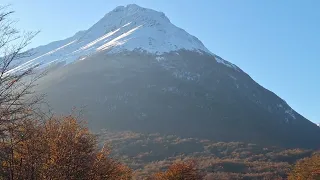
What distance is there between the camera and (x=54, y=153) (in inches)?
488

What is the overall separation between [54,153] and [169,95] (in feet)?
434

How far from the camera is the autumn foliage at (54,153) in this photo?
11.9 m

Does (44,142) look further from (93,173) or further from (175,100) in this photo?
(175,100)

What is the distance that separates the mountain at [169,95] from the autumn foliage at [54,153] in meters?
94.3

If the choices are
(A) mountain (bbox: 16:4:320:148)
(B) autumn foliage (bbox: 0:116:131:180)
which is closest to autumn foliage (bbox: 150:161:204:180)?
(B) autumn foliage (bbox: 0:116:131:180)

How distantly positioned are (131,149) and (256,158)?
3109cm

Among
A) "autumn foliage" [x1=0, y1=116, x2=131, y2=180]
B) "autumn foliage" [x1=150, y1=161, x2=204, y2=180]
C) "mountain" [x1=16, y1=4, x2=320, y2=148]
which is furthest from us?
"mountain" [x1=16, y1=4, x2=320, y2=148]

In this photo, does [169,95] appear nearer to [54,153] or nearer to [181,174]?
[181,174]

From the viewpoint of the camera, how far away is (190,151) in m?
109

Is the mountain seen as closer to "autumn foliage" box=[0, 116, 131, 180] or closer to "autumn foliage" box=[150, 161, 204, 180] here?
"autumn foliage" box=[150, 161, 204, 180]

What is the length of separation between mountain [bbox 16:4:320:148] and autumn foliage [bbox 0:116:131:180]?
94275 mm

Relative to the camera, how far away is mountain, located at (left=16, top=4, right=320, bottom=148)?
126 m

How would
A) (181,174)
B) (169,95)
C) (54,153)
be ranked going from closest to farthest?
(54,153) → (181,174) → (169,95)

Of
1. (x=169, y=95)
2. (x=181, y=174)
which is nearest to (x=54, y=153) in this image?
(x=181, y=174)
